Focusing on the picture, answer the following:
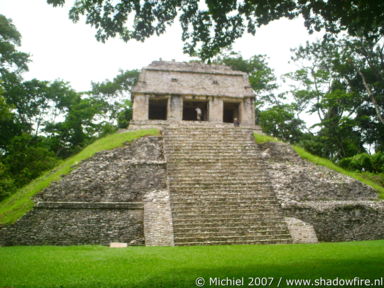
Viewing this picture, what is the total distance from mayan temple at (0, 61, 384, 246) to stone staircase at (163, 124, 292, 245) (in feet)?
0.10

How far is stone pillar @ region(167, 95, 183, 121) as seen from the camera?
2094 cm

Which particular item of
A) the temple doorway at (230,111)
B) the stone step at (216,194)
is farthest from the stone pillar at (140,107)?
the stone step at (216,194)

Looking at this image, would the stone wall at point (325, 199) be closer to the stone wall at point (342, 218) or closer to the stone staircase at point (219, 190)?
the stone wall at point (342, 218)

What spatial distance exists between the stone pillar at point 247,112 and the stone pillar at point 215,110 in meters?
1.27

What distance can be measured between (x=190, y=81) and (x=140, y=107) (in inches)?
145

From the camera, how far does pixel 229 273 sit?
5.17 meters

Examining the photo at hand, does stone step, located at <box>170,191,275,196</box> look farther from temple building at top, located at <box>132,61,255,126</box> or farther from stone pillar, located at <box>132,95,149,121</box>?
stone pillar, located at <box>132,95,149,121</box>

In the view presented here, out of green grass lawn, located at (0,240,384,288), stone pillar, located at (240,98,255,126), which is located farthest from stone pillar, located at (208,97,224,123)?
green grass lawn, located at (0,240,384,288)

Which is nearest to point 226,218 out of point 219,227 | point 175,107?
point 219,227

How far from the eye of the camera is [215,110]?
21.6 metres

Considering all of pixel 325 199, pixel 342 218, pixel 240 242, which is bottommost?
pixel 240 242

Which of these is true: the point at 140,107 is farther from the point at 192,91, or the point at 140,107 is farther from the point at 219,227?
the point at 219,227

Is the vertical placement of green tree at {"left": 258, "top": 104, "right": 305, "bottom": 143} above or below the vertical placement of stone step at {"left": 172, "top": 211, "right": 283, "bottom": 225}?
above

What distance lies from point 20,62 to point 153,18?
23.7 metres
